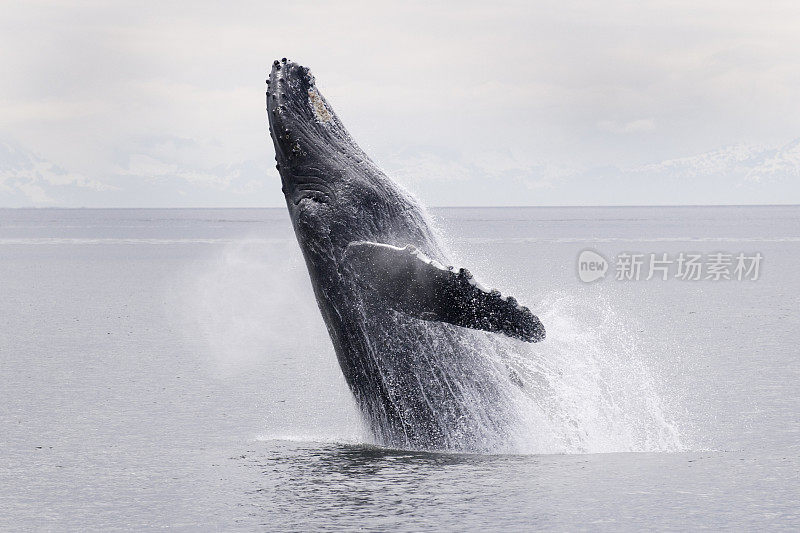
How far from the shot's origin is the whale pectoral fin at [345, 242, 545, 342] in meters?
8.59

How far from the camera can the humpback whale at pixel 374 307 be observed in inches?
399

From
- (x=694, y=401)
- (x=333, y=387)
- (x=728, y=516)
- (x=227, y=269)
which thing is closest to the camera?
(x=728, y=516)

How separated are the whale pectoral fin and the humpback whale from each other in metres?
0.38

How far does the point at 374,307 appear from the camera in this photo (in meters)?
10.1

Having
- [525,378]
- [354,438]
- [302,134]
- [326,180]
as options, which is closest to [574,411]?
[525,378]

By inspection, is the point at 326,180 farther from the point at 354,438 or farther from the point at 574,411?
the point at 574,411

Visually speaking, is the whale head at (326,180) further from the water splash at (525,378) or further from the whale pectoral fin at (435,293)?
the water splash at (525,378)

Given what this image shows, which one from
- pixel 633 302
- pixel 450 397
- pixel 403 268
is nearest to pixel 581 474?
pixel 450 397

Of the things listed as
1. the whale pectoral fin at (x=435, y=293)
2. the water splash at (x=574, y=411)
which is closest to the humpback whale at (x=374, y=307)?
the water splash at (x=574, y=411)

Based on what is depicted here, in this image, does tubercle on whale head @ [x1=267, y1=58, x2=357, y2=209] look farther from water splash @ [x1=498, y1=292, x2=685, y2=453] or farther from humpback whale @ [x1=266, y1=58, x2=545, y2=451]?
water splash @ [x1=498, y1=292, x2=685, y2=453]

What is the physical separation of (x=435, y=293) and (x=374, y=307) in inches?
52.9

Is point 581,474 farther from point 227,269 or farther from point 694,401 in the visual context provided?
point 227,269

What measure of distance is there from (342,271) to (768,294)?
29.3 meters

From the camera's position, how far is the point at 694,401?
1505 centimetres
